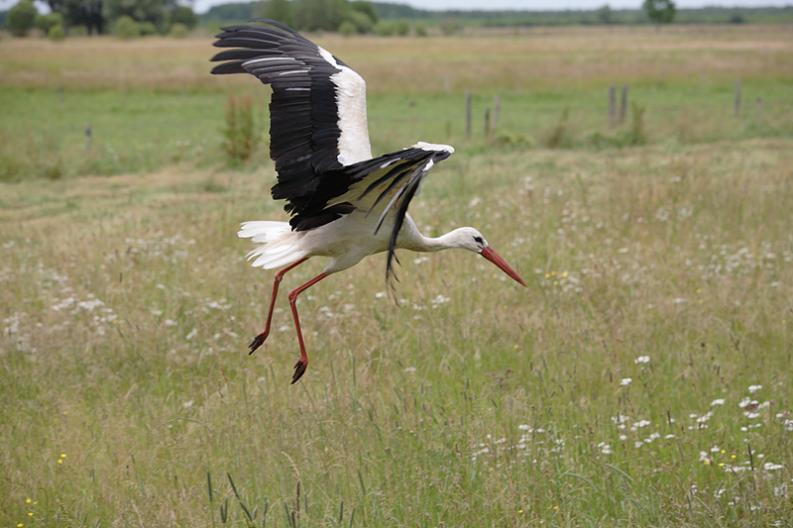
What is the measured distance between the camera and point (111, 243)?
9.22 meters

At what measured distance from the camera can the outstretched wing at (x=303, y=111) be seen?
5.44m

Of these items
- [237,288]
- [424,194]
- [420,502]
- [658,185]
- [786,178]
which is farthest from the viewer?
[424,194]

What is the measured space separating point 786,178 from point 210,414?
7943mm

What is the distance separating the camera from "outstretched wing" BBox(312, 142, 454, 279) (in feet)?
14.0

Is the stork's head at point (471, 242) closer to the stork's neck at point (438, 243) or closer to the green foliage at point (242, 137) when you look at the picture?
the stork's neck at point (438, 243)

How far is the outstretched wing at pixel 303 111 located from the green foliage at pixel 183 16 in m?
91.5

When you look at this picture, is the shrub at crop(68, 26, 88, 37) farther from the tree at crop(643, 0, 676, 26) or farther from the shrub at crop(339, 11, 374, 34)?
the tree at crop(643, 0, 676, 26)

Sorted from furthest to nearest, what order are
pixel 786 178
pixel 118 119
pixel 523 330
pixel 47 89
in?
pixel 47 89, pixel 118 119, pixel 786 178, pixel 523 330

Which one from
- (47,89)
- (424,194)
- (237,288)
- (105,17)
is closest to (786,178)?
(424,194)

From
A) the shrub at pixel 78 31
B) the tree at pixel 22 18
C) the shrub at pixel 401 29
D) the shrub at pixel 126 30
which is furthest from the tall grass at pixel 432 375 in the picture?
the shrub at pixel 401 29

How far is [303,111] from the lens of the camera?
18.4ft

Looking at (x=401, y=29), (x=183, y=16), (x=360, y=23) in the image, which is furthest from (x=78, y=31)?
(x=401, y=29)

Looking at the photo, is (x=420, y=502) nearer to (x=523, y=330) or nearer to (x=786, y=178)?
(x=523, y=330)

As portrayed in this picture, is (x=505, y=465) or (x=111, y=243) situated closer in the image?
(x=505, y=465)
